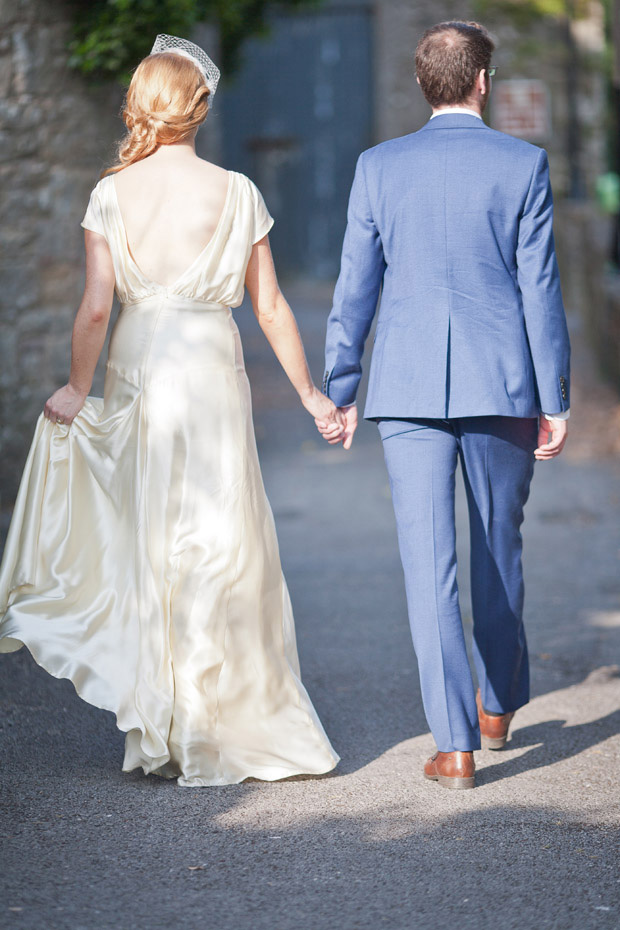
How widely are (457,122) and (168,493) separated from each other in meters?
1.36

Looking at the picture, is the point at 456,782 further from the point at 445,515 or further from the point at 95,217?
the point at 95,217

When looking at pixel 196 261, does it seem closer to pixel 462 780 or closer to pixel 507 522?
pixel 507 522

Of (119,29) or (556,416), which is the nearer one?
(556,416)

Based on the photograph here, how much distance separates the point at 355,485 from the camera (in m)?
8.54

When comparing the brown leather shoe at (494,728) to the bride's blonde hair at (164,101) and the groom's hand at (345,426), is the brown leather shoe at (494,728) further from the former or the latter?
the bride's blonde hair at (164,101)

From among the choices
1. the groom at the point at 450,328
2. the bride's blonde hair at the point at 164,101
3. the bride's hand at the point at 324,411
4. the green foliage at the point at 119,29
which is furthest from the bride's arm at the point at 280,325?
the green foliage at the point at 119,29

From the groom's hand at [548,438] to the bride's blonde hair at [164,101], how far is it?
53.3 inches

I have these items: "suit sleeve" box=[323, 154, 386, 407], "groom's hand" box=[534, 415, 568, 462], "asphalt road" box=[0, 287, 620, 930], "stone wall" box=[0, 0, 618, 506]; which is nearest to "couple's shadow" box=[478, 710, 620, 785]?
"asphalt road" box=[0, 287, 620, 930]

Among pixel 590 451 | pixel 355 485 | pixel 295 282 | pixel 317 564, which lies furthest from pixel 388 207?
pixel 295 282

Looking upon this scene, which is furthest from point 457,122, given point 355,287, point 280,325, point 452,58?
point 280,325

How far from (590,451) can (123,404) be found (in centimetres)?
642

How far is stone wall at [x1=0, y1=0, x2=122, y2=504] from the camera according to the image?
23.5 feet

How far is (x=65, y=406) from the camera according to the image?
3744 mm

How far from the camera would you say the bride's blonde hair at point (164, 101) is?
3521 mm
